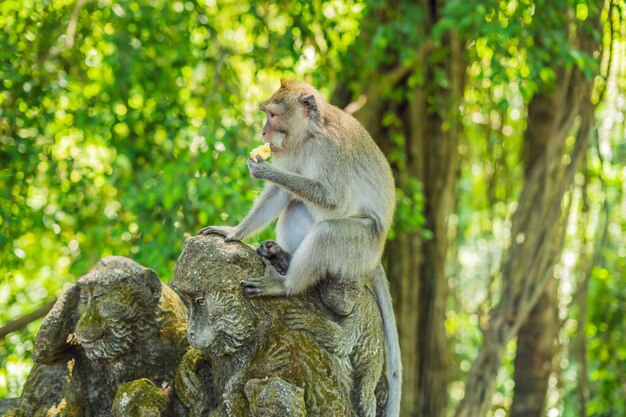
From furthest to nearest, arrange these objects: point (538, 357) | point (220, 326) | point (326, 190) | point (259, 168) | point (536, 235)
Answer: point (538, 357) < point (536, 235) < point (326, 190) < point (259, 168) < point (220, 326)

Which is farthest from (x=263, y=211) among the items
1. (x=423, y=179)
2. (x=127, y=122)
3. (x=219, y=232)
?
(x=423, y=179)

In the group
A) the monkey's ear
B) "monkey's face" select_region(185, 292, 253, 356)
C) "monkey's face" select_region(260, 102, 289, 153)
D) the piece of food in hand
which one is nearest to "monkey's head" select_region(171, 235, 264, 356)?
"monkey's face" select_region(185, 292, 253, 356)

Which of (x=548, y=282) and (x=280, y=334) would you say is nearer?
(x=280, y=334)

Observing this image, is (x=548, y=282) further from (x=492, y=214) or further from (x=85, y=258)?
(x=85, y=258)

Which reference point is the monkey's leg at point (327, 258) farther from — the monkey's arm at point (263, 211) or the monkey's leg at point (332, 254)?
the monkey's arm at point (263, 211)

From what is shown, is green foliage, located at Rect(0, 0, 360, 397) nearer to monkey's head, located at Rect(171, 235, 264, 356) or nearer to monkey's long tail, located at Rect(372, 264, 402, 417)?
monkey's long tail, located at Rect(372, 264, 402, 417)

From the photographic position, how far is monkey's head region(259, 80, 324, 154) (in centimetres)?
394

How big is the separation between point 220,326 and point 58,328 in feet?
2.68

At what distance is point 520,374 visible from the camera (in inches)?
276

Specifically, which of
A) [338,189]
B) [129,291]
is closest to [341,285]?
[338,189]

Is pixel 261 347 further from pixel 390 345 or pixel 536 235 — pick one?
pixel 536 235

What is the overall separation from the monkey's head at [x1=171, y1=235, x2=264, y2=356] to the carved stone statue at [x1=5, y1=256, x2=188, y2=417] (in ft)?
1.04

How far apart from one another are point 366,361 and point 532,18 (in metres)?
3.40

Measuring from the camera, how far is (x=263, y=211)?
13.1ft
